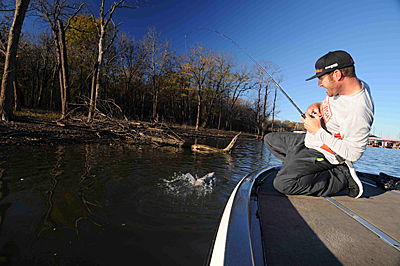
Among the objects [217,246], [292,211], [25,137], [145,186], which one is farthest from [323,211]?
Result: [25,137]

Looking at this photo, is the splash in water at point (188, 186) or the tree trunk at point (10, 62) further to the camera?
the tree trunk at point (10, 62)

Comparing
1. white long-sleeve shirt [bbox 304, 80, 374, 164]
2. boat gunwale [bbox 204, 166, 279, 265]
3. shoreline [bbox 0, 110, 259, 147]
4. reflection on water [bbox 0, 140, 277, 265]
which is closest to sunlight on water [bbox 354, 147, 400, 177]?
white long-sleeve shirt [bbox 304, 80, 374, 164]

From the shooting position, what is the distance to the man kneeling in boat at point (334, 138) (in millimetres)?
2062

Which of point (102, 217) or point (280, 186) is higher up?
point (280, 186)

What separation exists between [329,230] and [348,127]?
1.30 m

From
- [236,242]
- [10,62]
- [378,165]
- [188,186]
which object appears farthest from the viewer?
[378,165]

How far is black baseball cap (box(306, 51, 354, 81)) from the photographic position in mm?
2117

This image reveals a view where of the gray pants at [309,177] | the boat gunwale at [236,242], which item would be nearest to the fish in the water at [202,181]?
the gray pants at [309,177]

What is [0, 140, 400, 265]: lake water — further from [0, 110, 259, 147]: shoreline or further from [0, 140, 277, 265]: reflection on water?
[0, 110, 259, 147]: shoreline

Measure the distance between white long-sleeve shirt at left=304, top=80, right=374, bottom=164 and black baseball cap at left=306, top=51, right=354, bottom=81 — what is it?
0.34 meters

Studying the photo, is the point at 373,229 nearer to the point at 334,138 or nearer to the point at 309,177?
the point at 309,177

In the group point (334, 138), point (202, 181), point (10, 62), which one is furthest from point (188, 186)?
point (10, 62)

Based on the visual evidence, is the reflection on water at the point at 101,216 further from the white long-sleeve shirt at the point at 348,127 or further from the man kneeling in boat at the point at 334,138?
the white long-sleeve shirt at the point at 348,127

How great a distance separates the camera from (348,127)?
6.88ft
